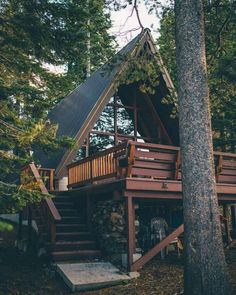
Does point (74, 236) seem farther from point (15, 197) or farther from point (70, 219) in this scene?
point (15, 197)

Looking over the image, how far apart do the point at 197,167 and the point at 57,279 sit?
15.5 feet

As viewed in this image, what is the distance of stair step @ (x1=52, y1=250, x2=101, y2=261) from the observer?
9.83 m

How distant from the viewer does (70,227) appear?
37.6 ft

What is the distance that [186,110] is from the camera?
6996 millimetres

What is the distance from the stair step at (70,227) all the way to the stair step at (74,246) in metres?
0.94

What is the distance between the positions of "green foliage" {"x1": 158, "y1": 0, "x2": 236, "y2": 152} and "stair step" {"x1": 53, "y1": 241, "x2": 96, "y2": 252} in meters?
6.57

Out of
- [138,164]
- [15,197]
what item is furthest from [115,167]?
[15,197]

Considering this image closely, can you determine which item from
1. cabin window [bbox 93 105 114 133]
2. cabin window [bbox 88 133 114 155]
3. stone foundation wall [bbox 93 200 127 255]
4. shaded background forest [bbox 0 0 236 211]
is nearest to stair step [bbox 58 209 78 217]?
stone foundation wall [bbox 93 200 127 255]

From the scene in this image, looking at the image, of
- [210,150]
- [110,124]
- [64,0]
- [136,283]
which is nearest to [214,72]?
[110,124]

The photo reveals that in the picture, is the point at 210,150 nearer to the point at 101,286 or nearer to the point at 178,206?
the point at 101,286

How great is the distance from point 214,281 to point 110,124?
10686 millimetres

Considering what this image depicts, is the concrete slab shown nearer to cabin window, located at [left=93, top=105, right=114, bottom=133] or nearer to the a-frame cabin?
the a-frame cabin

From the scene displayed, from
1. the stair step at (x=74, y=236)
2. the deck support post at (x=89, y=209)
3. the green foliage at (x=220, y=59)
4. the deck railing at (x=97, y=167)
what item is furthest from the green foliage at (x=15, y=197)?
the green foliage at (x=220, y=59)

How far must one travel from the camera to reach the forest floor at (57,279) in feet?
26.3
